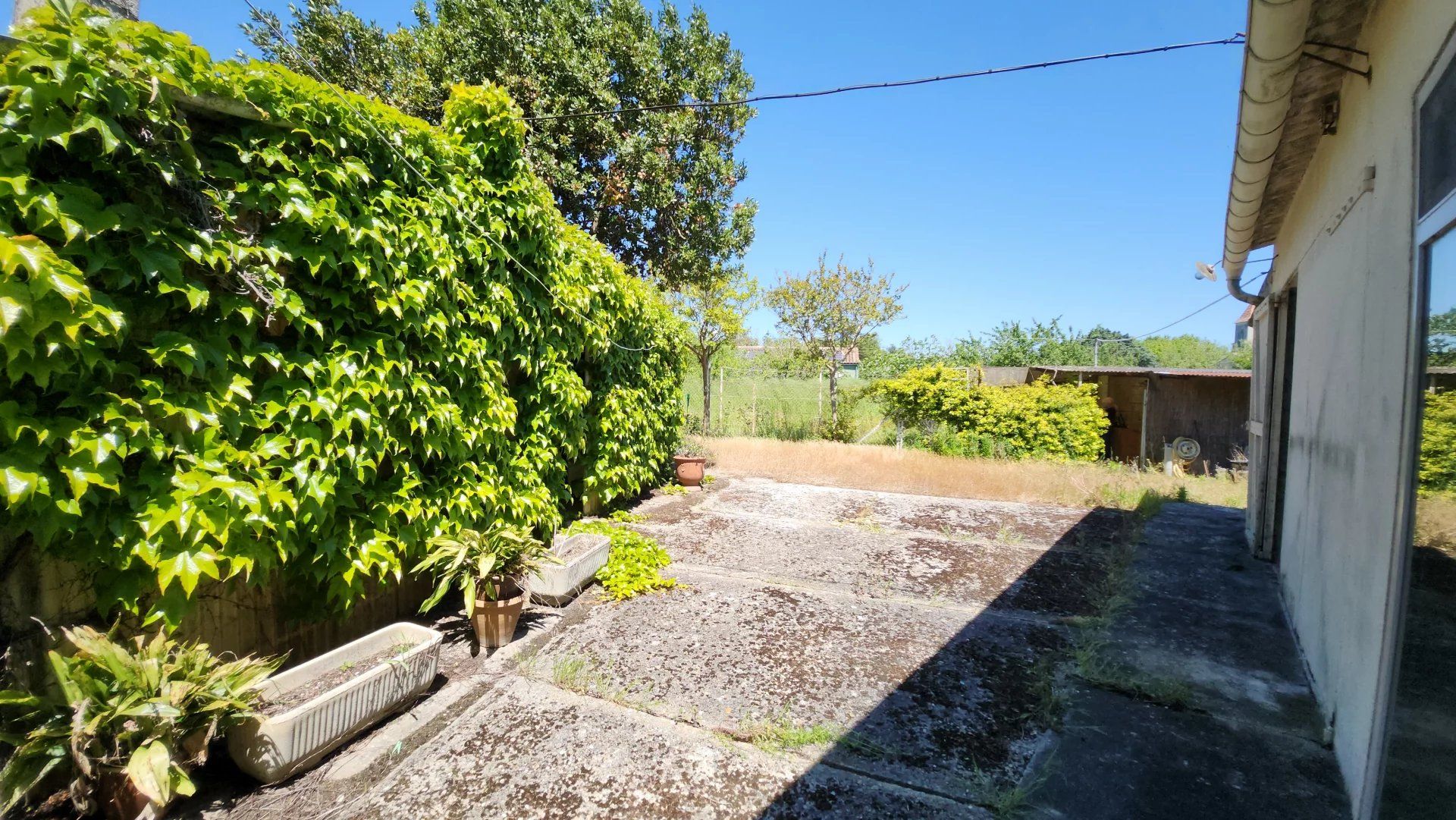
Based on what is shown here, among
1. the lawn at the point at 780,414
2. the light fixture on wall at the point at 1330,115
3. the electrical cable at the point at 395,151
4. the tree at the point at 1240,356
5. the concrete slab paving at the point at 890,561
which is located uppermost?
the tree at the point at 1240,356

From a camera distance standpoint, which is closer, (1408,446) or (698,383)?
(1408,446)

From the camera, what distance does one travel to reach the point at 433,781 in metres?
2.12

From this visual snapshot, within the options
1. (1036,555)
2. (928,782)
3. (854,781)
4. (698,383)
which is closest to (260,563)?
(854,781)

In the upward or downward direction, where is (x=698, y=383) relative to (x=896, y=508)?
upward

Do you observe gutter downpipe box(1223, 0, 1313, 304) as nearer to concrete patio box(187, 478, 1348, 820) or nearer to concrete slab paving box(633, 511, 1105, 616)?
concrete patio box(187, 478, 1348, 820)

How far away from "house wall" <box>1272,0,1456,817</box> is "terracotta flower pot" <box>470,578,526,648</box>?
353 cm

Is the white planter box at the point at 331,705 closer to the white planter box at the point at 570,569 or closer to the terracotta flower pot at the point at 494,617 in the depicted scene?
the terracotta flower pot at the point at 494,617

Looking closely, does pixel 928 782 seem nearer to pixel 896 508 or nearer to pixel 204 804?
pixel 204 804

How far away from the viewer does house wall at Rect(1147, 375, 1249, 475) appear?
11773 mm

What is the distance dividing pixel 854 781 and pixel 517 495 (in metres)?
2.68

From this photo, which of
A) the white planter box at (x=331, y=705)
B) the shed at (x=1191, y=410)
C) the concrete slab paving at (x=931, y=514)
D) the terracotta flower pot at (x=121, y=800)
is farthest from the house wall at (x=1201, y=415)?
the terracotta flower pot at (x=121, y=800)

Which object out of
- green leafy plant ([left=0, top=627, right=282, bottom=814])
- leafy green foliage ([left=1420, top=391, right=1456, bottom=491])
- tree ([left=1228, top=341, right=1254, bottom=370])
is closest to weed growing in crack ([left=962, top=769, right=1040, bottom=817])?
leafy green foliage ([left=1420, top=391, right=1456, bottom=491])

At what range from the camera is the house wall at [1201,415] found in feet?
38.6

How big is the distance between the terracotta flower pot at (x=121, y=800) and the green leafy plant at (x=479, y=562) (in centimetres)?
125
